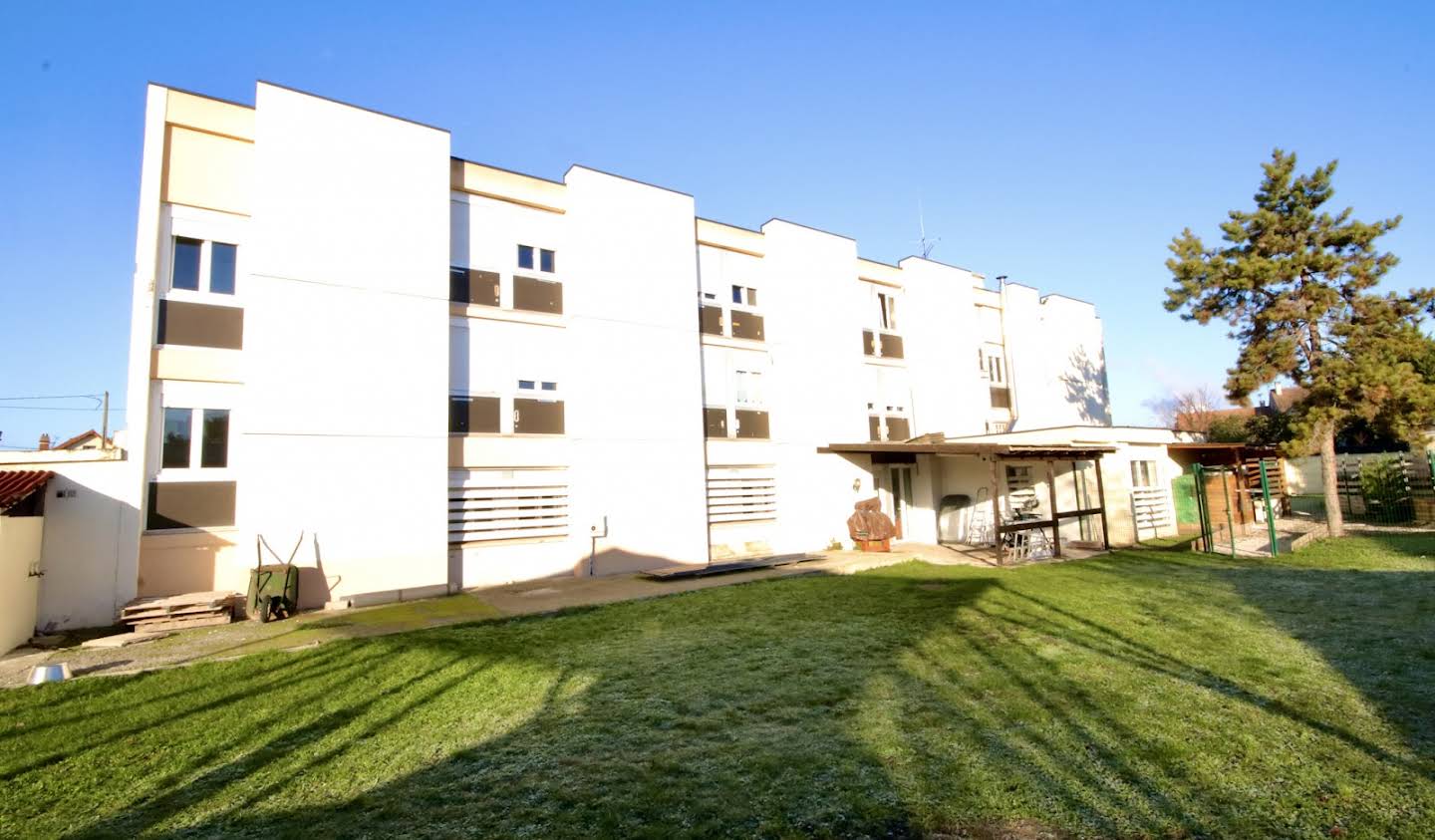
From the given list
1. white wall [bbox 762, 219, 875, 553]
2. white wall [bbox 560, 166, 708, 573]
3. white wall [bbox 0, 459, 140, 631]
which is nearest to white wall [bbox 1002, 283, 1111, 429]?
white wall [bbox 762, 219, 875, 553]

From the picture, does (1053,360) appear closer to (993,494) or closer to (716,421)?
(993,494)

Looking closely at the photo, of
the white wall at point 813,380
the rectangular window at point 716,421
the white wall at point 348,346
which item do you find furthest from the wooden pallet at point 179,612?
the white wall at point 813,380

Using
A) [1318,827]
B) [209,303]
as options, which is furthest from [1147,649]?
[209,303]

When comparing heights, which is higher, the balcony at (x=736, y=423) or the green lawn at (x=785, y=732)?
the balcony at (x=736, y=423)

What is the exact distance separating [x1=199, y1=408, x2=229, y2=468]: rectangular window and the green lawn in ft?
18.3

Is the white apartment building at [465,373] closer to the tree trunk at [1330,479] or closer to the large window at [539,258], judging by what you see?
the large window at [539,258]

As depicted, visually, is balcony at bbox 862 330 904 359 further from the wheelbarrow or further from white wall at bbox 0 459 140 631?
white wall at bbox 0 459 140 631

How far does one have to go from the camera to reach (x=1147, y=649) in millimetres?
6906

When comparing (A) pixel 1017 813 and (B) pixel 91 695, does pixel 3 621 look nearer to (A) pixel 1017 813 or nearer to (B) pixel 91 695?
(B) pixel 91 695

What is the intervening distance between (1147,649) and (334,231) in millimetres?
14489

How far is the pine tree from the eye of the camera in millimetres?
16016

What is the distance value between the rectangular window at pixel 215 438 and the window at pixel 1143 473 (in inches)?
850

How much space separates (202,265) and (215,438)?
3183 mm

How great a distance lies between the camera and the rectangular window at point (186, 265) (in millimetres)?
11867
